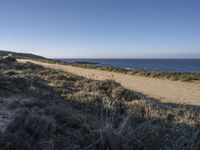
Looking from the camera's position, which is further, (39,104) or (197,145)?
(39,104)

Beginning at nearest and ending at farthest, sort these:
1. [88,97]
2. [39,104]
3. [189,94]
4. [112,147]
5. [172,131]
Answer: [112,147], [172,131], [39,104], [88,97], [189,94]

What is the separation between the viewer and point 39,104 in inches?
354

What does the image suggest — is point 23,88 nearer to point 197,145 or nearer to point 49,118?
point 49,118

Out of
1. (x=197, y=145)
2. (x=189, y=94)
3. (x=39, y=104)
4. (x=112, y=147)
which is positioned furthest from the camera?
(x=189, y=94)

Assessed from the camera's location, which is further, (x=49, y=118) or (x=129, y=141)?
(x=49, y=118)

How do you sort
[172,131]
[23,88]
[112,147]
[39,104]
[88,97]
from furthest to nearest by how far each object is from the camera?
[23,88] → [88,97] → [39,104] → [172,131] → [112,147]

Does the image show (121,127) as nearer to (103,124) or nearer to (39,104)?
(103,124)

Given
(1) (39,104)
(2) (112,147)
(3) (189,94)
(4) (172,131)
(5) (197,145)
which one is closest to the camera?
(2) (112,147)

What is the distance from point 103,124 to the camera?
21.0ft

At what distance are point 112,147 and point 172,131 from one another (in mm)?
1684

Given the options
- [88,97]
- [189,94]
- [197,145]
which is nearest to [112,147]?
[197,145]

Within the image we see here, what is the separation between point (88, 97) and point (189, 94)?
7.75 metres

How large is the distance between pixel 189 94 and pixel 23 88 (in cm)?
884

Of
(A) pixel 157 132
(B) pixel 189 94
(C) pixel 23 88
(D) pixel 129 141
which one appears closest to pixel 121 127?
(D) pixel 129 141
